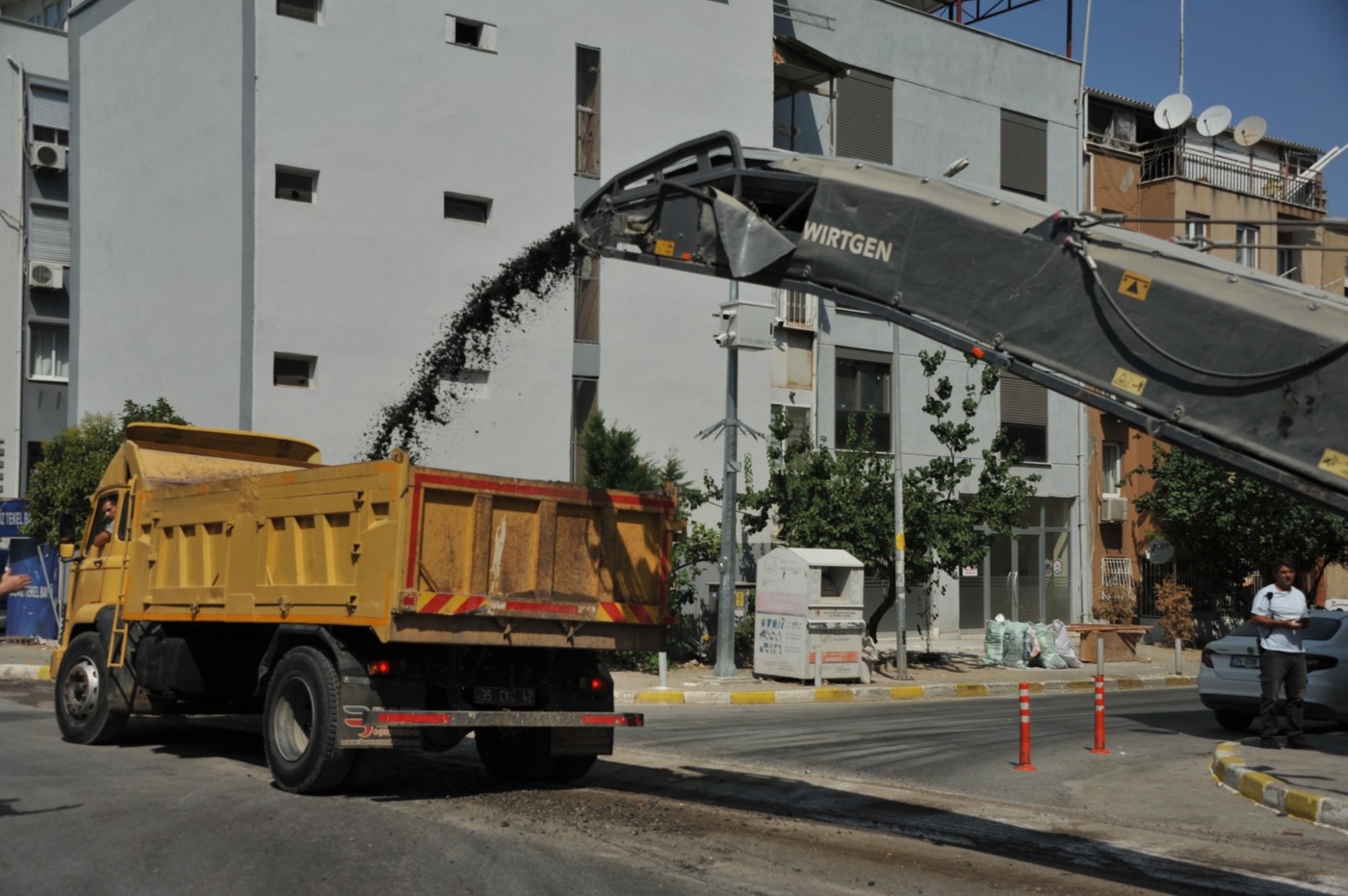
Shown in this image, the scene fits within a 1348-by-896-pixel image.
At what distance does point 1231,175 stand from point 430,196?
93.8 ft

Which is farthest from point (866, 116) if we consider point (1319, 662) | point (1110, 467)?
point (1319, 662)

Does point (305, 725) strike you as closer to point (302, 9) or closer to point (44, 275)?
point (302, 9)

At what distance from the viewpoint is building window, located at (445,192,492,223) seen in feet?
92.7

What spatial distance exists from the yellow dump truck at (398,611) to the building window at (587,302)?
17485 millimetres

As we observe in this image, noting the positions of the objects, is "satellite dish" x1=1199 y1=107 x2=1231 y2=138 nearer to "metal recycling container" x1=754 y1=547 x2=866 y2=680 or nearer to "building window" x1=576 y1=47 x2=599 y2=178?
"building window" x1=576 y1=47 x2=599 y2=178

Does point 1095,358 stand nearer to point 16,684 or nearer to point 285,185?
point 16,684

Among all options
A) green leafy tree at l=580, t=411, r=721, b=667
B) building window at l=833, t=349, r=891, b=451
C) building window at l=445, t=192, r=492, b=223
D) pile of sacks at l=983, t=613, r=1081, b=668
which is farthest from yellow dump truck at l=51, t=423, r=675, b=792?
building window at l=833, t=349, r=891, b=451

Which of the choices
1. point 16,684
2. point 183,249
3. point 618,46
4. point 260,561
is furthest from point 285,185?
point 260,561

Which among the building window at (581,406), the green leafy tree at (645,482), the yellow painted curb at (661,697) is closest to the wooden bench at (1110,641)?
the green leafy tree at (645,482)

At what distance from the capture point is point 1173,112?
128 ft

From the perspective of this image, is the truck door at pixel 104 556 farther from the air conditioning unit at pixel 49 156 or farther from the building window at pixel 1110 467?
the building window at pixel 1110 467

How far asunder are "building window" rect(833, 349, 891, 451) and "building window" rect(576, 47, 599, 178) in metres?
8.65

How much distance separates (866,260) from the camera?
25.6 feet

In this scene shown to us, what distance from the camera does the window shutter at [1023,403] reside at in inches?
1506
